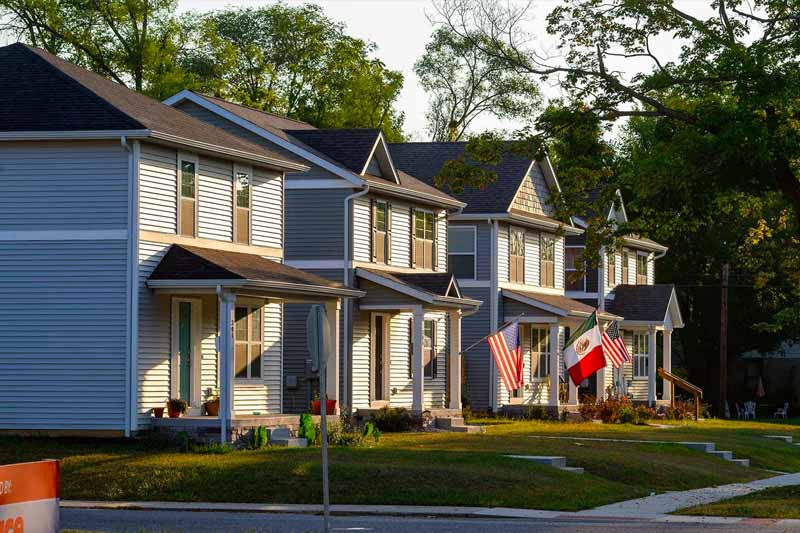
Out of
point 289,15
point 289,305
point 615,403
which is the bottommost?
point 615,403

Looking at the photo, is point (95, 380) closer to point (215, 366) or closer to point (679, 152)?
point (215, 366)

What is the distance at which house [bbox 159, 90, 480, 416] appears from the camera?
1526 inches

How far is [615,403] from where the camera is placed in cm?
4884

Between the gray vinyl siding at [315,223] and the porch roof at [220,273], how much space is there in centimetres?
566

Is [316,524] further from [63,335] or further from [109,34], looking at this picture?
[109,34]

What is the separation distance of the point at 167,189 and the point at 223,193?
2331 millimetres

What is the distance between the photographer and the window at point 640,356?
59.1m

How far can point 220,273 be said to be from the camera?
98.4 feet

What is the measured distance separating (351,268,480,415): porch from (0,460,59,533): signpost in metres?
26.9

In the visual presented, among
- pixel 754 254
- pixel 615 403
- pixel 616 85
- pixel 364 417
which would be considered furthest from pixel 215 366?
pixel 754 254

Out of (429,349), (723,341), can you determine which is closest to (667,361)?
(723,341)

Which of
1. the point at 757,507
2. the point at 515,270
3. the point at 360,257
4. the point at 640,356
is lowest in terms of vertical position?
the point at 757,507

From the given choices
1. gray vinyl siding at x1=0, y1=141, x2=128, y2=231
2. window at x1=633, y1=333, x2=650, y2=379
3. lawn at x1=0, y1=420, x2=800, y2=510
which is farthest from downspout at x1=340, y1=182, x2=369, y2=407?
window at x1=633, y1=333, x2=650, y2=379

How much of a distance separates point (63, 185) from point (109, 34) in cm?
3150
